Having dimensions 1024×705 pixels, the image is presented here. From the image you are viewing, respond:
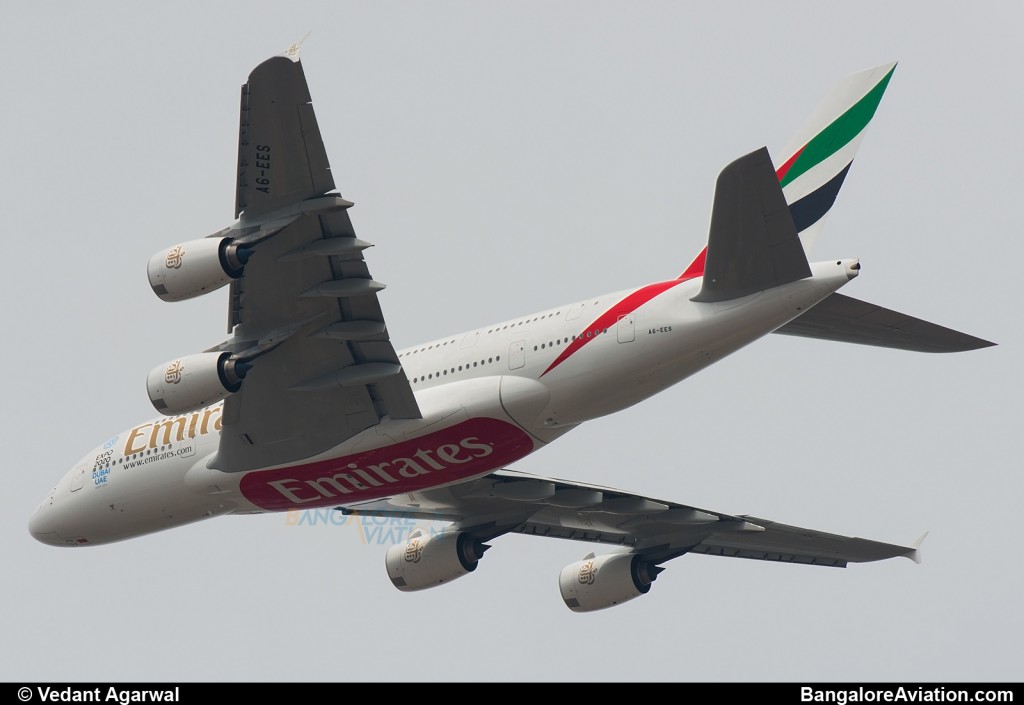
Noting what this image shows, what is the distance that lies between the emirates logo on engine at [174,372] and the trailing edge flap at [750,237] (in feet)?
29.8

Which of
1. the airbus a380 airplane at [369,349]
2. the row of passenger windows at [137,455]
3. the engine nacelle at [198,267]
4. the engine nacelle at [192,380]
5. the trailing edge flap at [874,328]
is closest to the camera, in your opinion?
the airbus a380 airplane at [369,349]

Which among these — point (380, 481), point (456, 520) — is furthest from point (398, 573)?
point (380, 481)

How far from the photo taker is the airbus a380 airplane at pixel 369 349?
2527cm

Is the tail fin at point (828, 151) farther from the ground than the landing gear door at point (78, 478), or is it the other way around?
the tail fin at point (828, 151)

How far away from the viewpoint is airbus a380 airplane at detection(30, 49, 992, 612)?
25.3m

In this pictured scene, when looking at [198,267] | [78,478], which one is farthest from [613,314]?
[78,478]

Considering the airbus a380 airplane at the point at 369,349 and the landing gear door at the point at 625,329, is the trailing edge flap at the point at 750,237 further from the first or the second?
the landing gear door at the point at 625,329

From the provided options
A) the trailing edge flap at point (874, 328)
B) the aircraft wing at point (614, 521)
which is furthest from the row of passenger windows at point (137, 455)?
the trailing edge flap at point (874, 328)

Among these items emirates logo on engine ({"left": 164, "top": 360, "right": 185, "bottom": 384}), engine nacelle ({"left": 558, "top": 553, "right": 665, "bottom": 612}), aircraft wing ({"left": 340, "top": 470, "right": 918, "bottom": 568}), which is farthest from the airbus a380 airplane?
engine nacelle ({"left": 558, "top": 553, "right": 665, "bottom": 612})

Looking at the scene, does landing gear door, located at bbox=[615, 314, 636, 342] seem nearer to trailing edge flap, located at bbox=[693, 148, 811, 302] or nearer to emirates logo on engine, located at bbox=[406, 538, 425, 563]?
trailing edge flap, located at bbox=[693, 148, 811, 302]

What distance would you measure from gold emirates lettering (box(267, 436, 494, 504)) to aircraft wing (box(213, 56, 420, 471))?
807mm

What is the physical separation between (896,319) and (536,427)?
6.62m

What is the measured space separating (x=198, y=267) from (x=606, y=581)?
14.6 metres

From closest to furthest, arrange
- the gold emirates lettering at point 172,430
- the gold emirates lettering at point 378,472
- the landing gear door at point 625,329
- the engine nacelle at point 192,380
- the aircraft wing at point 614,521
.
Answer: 1. the landing gear door at point 625,329
2. the engine nacelle at point 192,380
3. the gold emirates lettering at point 378,472
4. the gold emirates lettering at point 172,430
5. the aircraft wing at point 614,521
